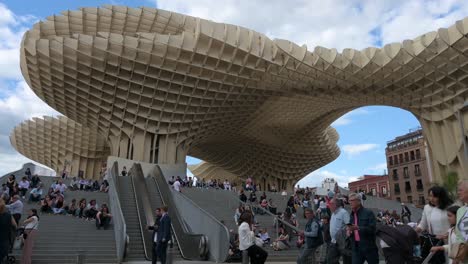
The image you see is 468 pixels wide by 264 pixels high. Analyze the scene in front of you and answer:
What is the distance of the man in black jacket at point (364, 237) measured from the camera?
228 inches

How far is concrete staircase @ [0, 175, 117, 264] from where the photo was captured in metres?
10.9

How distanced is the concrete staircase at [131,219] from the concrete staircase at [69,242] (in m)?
0.57

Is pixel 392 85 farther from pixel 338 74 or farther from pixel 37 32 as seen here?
pixel 37 32

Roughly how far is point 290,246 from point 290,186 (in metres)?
46.3

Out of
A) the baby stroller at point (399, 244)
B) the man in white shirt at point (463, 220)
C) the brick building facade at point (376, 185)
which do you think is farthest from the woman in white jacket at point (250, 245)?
the brick building facade at point (376, 185)

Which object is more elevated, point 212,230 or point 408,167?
point 408,167

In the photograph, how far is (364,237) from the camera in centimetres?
582

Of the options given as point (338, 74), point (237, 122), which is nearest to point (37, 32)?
point (237, 122)

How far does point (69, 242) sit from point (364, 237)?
9756 millimetres

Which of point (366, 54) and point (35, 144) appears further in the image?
point (35, 144)

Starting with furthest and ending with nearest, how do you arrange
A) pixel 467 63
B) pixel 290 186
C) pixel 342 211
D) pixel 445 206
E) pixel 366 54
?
pixel 290 186
pixel 366 54
pixel 467 63
pixel 342 211
pixel 445 206

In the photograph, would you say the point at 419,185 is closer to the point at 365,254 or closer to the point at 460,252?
the point at 365,254

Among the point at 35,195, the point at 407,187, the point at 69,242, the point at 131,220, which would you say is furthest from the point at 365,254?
the point at 407,187

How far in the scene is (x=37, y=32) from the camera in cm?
3031
